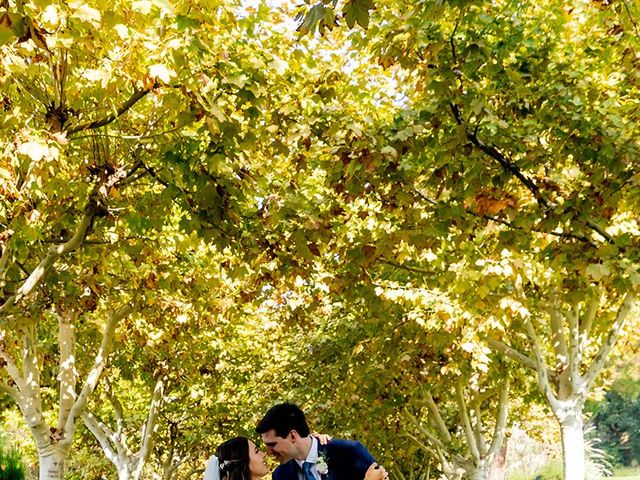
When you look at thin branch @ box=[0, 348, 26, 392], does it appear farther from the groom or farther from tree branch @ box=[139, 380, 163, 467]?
the groom

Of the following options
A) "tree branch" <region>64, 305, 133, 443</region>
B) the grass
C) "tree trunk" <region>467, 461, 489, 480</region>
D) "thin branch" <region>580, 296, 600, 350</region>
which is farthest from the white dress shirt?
the grass

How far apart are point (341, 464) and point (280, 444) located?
0.48 metres

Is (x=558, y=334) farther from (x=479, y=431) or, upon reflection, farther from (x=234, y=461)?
(x=234, y=461)

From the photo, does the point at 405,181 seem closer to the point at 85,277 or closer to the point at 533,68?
the point at 533,68

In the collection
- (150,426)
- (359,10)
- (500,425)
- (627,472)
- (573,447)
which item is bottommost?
(573,447)

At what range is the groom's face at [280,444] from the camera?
529 centimetres

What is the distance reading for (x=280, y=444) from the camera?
530cm

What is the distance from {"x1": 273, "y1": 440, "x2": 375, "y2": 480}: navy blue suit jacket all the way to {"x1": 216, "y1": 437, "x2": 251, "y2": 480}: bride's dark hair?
0.49 meters

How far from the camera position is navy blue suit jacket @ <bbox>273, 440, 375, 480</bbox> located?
5406mm

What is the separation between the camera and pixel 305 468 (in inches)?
211

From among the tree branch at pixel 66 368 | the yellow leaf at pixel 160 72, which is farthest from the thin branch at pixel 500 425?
the yellow leaf at pixel 160 72

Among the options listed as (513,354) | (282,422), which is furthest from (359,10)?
(513,354)

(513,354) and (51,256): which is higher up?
(513,354)

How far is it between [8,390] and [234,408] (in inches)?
480
